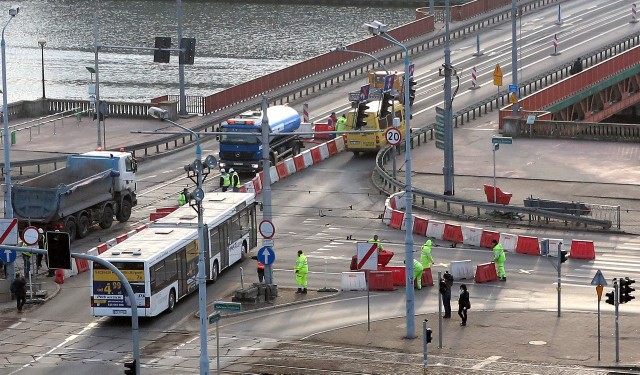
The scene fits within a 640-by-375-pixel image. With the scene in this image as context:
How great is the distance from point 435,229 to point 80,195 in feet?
47.4

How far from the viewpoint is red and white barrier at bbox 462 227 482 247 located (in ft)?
201

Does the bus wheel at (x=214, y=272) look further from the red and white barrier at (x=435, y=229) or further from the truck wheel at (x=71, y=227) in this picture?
the red and white barrier at (x=435, y=229)

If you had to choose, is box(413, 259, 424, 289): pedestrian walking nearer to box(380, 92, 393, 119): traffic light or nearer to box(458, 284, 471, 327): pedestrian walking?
box(458, 284, 471, 327): pedestrian walking

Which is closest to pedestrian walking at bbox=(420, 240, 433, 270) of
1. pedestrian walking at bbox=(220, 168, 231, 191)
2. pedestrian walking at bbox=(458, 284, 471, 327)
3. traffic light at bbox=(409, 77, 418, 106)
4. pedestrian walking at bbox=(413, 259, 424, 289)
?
pedestrian walking at bbox=(413, 259, 424, 289)

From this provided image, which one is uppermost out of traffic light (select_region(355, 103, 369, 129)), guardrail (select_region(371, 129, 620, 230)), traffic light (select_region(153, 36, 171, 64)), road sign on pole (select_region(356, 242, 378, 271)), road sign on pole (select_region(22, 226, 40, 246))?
traffic light (select_region(153, 36, 171, 64))

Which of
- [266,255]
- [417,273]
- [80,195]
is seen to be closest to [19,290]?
[266,255]

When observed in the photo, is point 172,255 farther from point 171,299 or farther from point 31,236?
point 31,236

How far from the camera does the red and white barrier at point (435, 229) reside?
206 feet

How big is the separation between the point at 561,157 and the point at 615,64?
74.0 feet

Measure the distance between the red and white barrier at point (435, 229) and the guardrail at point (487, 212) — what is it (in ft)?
12.3

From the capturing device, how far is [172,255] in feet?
171

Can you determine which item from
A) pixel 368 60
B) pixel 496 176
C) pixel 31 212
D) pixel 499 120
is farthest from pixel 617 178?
pixel 368 60

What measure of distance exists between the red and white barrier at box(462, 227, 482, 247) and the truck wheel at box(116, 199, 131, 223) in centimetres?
1496

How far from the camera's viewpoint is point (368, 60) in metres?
110
